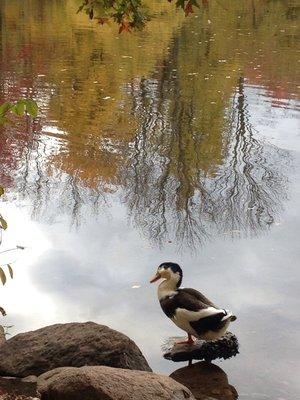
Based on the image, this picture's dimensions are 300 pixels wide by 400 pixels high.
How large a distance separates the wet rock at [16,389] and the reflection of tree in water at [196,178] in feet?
12.9

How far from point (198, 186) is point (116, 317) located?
192 inches

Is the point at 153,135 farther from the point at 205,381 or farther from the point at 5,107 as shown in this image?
the point at 5,107

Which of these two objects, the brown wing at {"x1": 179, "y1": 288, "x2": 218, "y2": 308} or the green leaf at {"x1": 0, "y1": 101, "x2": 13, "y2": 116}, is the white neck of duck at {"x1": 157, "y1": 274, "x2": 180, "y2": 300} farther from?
the green leaf at {"x1": 0, "y1": 101, "x2": 13, "y2": 116}

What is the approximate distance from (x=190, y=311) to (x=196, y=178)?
6.01 m

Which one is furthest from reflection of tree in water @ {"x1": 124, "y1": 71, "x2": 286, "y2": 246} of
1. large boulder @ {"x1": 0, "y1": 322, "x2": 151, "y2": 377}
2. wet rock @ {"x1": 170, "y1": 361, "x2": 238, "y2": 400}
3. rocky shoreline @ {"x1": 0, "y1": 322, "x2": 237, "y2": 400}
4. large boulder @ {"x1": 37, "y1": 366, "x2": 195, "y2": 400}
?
large boulder @ {"x1": 37, "y1": 366, "x2": 195, "y2": 400}

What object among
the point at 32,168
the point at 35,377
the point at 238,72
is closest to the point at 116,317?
the point at 35,377

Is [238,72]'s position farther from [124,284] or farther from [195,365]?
[195,365]

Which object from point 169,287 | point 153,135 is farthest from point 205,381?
point 153,135

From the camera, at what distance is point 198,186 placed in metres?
12.1

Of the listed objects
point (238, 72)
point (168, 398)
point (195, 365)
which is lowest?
point (195, 365)

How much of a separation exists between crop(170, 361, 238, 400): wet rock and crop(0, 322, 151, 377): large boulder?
0.44 m

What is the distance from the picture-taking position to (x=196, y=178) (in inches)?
493

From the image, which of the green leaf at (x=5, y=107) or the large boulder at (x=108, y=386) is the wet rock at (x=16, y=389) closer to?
the large boulder at (x=108, y=386)

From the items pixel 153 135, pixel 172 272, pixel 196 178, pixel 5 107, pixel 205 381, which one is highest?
pixel 5 107
